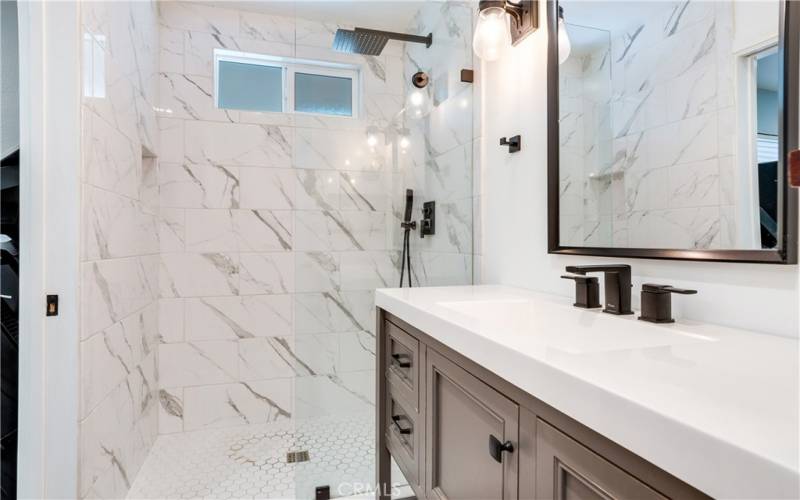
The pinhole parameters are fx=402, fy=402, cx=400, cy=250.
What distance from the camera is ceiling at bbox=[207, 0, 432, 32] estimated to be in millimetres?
2350

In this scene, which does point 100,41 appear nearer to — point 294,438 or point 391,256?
point 391,256

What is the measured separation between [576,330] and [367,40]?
78.2 inches

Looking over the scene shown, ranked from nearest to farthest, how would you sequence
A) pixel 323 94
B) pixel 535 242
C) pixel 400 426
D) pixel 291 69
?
pixel 400 426 < pixel 535 242 < pixel 323 94 < pixel 291 69

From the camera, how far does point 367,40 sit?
224 centimetres

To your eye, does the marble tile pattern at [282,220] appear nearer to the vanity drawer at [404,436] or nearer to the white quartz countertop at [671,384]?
the vanity drawer at [404,436]

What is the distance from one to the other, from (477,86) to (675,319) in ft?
4.46

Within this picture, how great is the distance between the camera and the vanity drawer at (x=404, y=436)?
118 cm

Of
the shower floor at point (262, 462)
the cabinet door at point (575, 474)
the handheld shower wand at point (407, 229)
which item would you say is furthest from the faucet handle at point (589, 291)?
the shower floor at point (262, 462)

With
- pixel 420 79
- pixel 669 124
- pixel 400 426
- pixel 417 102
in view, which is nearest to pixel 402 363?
pixel 400 426

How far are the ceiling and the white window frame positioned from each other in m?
0.26

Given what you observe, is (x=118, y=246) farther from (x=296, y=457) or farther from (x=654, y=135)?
(x=654, y=135)

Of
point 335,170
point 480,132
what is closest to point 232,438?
point 335,170

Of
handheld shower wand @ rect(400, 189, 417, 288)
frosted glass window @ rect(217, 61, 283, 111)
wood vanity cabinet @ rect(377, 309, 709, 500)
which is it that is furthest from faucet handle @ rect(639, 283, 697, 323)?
frosted glass window @ rect(217, 61, 283, 111)

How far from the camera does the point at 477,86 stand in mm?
1892
